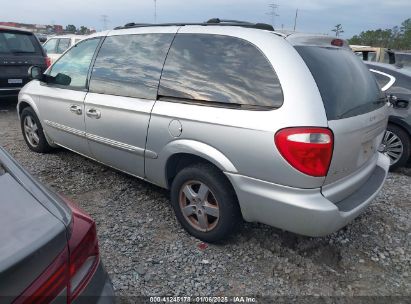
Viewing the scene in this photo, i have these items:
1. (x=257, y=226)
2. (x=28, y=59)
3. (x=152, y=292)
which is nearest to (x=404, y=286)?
(x=257, y=226)

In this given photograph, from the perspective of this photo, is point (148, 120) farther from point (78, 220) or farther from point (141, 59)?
point (78, 220)

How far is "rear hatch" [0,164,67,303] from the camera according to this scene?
1.12 meters

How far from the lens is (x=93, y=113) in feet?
11.7

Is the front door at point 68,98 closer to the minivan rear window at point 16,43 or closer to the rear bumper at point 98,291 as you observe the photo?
the rear bumper at point 98,291

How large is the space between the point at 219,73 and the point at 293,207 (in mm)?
1142

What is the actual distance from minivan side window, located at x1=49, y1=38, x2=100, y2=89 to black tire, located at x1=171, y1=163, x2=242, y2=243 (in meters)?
1.72

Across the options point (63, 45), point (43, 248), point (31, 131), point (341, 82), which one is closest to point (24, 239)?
point (43, 248)

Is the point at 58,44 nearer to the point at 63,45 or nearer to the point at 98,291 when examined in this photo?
the point at 63,45

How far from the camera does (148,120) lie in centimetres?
305

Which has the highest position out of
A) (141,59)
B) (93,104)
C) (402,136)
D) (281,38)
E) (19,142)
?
(281,38)

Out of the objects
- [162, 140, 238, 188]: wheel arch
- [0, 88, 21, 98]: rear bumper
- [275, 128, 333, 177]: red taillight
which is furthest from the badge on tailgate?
[275, 128, 333, 177]: red taillight

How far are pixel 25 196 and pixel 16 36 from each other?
7596 mm

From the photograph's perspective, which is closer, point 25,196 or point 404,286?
point 25,196

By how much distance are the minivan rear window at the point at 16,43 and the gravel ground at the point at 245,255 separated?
16.5ft
